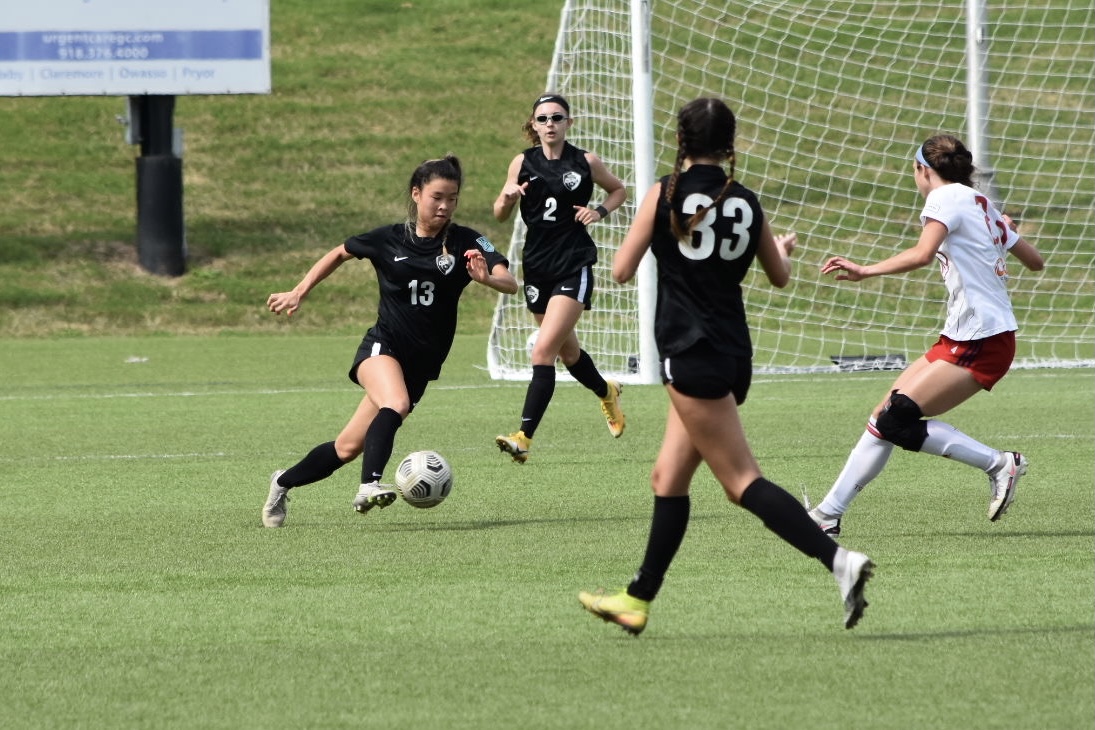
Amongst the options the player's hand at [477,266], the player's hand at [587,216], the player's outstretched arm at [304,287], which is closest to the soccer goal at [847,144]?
the player's hand at [587,216]

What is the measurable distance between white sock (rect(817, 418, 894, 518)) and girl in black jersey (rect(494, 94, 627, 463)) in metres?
3.08

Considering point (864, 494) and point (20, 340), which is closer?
point (864, 494)

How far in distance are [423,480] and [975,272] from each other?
2507 millimetres

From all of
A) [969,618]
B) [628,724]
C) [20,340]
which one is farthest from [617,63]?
[628,724]

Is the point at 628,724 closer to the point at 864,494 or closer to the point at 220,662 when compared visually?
the point at 220,662

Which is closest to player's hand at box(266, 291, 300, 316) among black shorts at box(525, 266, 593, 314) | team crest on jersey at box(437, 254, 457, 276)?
team crest on jersey at box(437, 254, 457, 276)

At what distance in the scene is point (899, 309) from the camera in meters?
20.0

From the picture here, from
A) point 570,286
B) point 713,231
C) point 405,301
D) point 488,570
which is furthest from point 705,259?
point 570,286

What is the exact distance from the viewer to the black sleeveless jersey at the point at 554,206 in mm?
10195

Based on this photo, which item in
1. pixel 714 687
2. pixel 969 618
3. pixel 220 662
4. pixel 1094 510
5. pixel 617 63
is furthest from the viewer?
pixel 617 63

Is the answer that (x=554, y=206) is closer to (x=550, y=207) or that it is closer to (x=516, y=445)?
(x=550, y=207)

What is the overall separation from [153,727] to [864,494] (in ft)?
16.1

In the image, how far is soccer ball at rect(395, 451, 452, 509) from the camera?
747 centimetres

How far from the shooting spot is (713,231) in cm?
498
